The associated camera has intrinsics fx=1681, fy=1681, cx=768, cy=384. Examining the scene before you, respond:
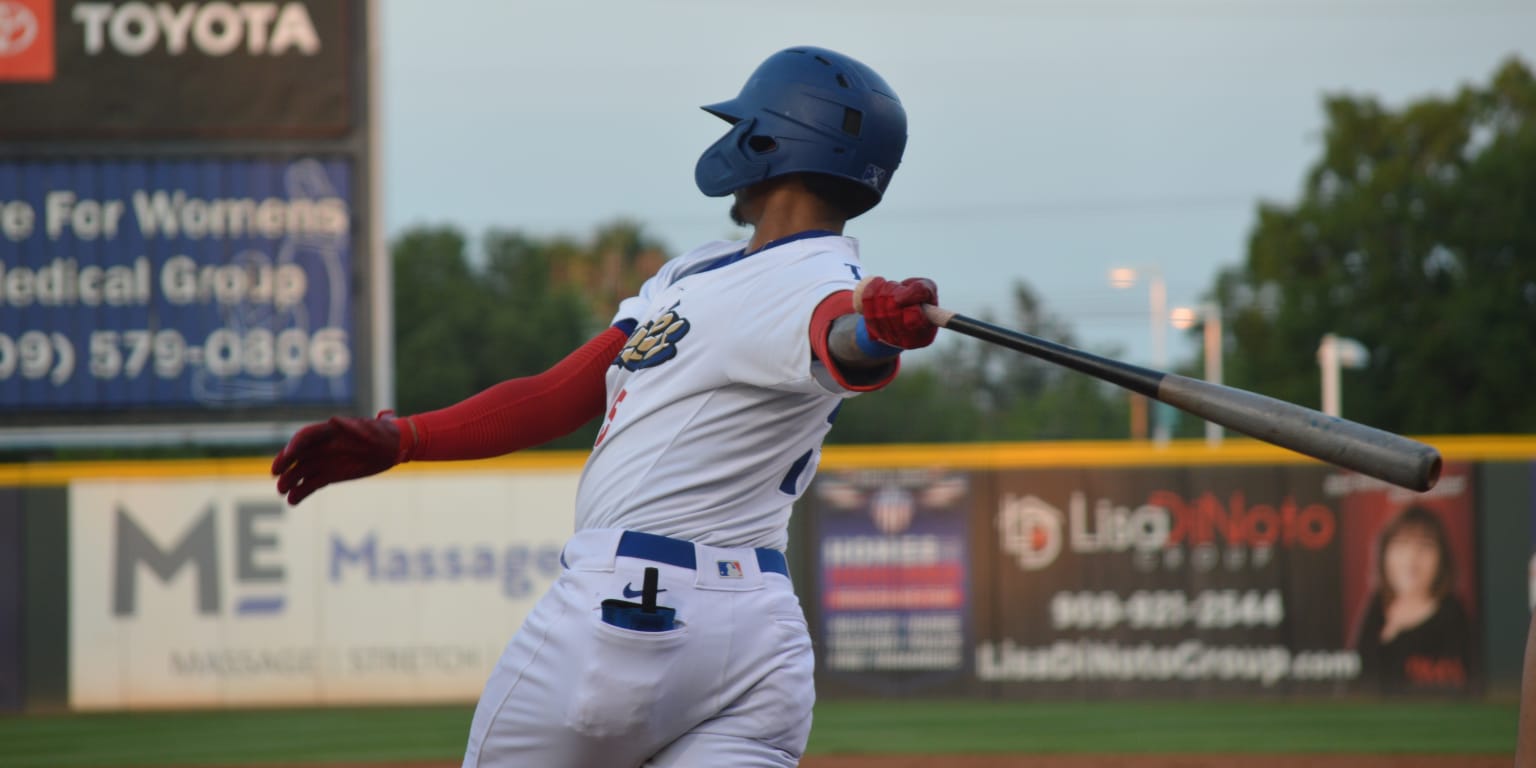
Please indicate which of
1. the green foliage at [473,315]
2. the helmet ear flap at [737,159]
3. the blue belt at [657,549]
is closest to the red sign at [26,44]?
the helmet ear flap at [737,159]

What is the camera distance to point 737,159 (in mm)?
2619

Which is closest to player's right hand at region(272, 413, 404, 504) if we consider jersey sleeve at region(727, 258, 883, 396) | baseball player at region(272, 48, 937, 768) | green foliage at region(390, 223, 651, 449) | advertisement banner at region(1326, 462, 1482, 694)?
baseball player at region(272, 48, 937, 768)

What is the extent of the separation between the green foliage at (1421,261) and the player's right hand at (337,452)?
32.9m

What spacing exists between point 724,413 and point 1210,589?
10878mm

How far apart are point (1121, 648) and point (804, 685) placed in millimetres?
10624

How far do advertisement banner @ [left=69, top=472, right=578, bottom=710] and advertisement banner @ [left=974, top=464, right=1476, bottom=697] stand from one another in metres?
3.68

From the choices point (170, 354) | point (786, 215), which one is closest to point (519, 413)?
point (786, 215)

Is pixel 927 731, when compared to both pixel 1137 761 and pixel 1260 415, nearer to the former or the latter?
pixel 1137 761

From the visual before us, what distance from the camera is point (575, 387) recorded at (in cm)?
278

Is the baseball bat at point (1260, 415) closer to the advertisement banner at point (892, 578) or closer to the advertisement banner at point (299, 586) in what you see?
the advertisement banner at point (892, 578)

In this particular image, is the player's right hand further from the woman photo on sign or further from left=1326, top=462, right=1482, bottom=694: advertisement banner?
the woman photo on sign

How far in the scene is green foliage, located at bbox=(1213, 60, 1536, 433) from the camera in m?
32.8

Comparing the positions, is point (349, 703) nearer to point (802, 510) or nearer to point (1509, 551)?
point (802, 510)

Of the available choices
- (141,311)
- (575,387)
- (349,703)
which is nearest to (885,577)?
(349,703)
